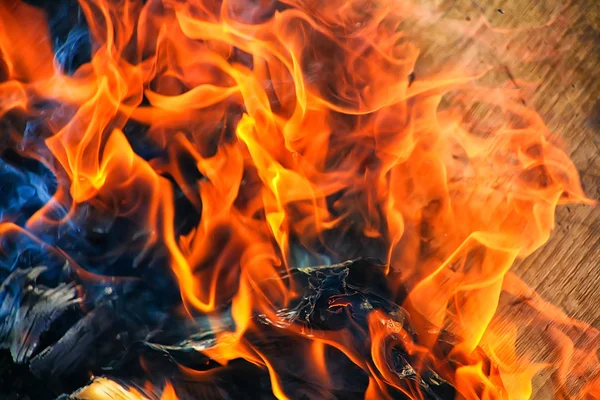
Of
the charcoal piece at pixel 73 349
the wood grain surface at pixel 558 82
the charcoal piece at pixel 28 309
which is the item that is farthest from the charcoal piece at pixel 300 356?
the wood grain surface at pixel 558 82

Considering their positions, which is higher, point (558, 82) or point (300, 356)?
point (558, 82)

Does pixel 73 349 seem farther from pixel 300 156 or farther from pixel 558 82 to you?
pixel 558 82

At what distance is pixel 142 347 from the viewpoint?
157 cm

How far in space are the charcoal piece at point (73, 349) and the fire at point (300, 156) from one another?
0.77ft

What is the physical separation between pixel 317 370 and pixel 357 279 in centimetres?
38

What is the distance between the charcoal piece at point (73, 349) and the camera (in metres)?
1.54

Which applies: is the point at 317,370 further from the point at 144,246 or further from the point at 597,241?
the point at 597,241

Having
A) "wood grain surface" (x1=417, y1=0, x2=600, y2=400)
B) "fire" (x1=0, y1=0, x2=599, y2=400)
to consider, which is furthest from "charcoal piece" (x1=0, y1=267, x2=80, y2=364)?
"wood grain surface" (x1=417, y1=0, x2=600, y2=400)

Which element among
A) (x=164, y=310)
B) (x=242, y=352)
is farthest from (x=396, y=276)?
(x=164, y=310)

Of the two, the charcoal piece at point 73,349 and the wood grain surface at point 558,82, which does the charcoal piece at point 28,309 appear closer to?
the charcoal piece at point 73,349

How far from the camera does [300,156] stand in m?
2.02

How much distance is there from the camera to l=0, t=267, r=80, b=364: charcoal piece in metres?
1.57

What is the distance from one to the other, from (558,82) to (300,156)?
0.93m

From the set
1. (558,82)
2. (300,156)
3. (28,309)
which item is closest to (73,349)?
(28,309)
